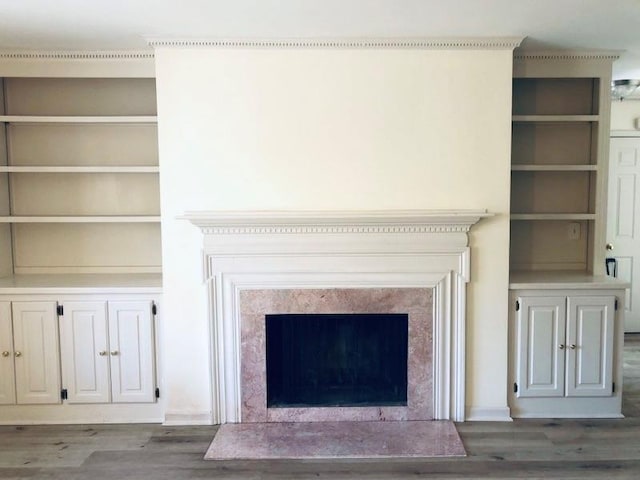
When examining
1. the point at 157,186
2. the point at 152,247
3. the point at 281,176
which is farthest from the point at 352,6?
the point at 152,247

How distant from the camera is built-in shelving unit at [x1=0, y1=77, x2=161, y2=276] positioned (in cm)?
361

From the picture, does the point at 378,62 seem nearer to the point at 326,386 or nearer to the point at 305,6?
the point at 305,6

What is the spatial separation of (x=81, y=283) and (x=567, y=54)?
3.59 m

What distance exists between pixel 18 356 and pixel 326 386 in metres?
1.99

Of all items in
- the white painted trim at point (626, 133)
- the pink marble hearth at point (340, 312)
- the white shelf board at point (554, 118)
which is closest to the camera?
the pink marble hearth at point (340, 312)

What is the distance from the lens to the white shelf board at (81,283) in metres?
3.16

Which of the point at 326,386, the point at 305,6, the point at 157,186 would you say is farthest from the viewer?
the point at 157,186

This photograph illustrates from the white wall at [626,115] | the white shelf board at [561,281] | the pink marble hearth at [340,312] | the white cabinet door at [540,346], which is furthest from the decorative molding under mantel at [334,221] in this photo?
the white wall at [626,115]

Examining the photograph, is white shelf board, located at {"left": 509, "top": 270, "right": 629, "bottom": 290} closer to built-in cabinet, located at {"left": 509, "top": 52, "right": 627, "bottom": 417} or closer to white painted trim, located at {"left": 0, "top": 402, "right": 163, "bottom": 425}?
built-in cabinet, located at {"left": 509, "top": 52, "right": 627, "bottom": 417}

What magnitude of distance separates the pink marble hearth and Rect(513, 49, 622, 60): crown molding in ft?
5.65

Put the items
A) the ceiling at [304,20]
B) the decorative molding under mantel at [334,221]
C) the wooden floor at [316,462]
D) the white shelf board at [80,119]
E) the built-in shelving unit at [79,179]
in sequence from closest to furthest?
the ceiling at [304,20] → the wooden floor at [316,462] → the decorative molding under mantel at [334,221] → the white shelf board at [80,119] → the built-in shelving unit at [79,179]

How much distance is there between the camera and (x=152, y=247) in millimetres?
3697

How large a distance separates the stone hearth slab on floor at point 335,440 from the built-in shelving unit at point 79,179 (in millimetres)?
1420

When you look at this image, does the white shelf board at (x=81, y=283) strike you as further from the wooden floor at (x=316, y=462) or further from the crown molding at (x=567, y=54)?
the crown molding at (x=567, y=54)
